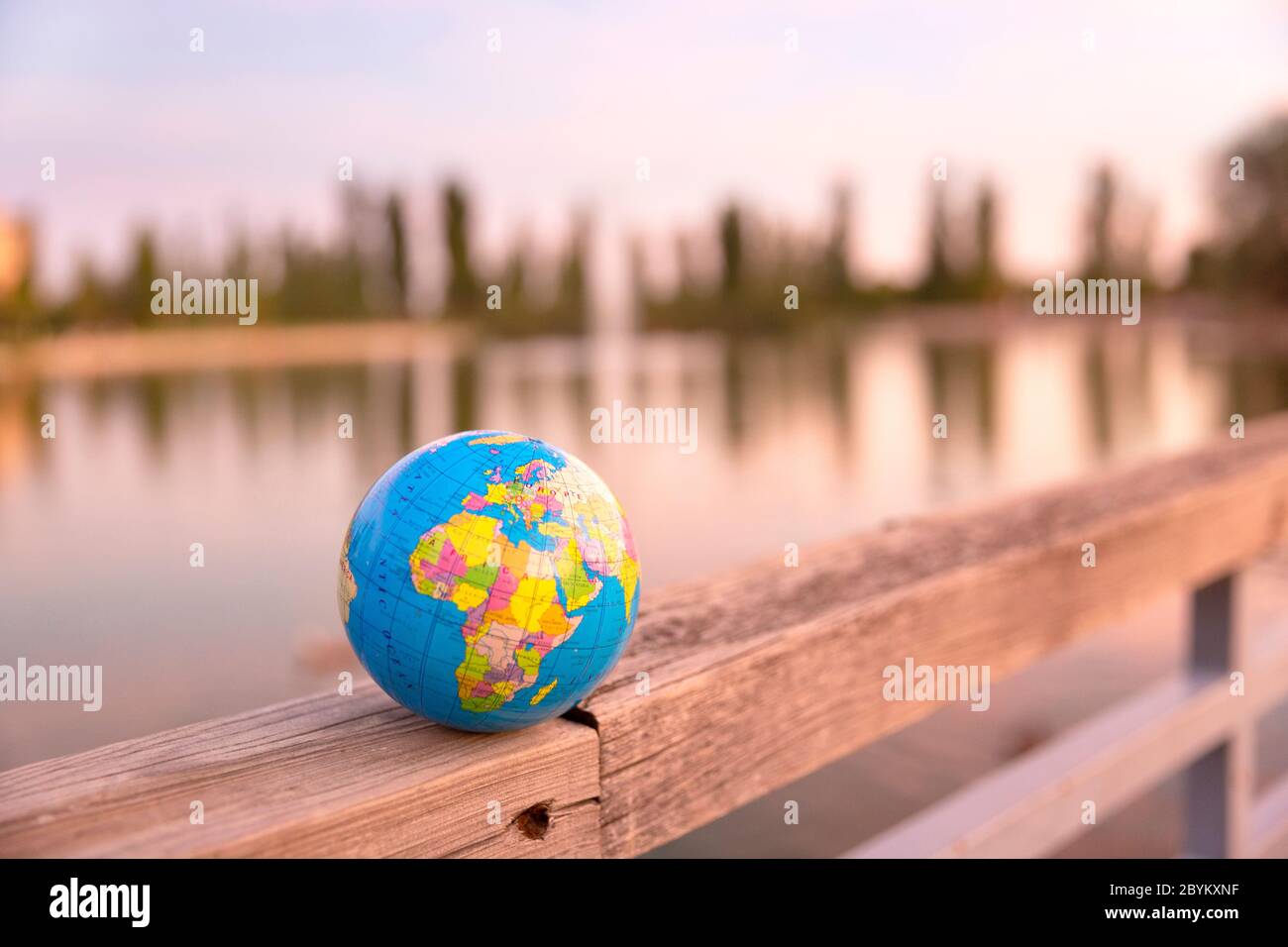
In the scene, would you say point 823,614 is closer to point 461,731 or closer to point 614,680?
point 614,680

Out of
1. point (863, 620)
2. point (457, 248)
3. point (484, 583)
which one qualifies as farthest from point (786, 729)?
point (457, 248)

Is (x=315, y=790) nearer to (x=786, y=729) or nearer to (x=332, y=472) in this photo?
(x=786, y=729)

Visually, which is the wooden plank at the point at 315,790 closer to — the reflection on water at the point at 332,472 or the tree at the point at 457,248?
the reflection on water at the point at 332,472

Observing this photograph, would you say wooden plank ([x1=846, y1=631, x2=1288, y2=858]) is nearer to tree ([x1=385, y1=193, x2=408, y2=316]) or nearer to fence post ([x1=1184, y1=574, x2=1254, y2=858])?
fence post ([x1=1184, y1=574, x2=1254, y2=858])

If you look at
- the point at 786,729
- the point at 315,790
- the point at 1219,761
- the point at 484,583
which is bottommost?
the point at 1219,761
